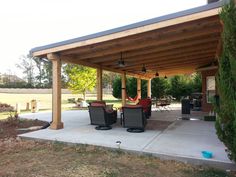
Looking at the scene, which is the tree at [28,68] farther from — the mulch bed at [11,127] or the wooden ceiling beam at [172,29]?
the wooden ceiling beam at [172,29]

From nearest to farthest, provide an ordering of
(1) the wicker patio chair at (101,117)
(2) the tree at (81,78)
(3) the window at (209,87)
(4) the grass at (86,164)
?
(4) the grass at (86,164)
(1) the wicker patio chair at (101,117)
(3) the window at (209,87)
(2) the tree at (81,78)

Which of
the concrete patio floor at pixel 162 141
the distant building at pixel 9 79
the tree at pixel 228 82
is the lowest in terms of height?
the concrete patio floor at pixel 162 141

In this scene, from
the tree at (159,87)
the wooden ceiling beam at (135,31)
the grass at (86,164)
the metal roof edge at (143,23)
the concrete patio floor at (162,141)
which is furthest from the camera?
the tree at (159,87)

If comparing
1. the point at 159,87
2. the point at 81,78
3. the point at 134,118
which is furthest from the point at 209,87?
the point at 81,78

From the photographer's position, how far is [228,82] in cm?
374

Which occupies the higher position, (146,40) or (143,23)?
(143,23)

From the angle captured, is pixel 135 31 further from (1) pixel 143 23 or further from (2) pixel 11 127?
(2) pixel 11 127

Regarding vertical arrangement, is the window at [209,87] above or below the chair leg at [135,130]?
above

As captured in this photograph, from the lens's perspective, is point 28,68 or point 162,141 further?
point 28,68

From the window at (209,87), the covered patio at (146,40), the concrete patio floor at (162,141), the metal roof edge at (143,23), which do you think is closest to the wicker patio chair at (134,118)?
the concrete patio floor at (162,141)

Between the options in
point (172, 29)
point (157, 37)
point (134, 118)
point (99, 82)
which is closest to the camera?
point (172, 29)

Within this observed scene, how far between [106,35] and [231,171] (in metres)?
4.44

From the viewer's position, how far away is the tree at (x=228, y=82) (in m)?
3.65

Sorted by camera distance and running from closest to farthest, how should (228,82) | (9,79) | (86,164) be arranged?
(228,82), (86,164), (9,79)
